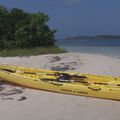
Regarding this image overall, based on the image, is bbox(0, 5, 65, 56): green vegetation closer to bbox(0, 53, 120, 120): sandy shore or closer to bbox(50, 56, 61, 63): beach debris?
bbox(50, 56, 61, 63): beach debris

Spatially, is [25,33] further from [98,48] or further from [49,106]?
[98,48]

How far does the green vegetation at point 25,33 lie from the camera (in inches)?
668

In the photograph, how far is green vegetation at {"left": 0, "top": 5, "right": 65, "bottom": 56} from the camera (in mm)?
16969

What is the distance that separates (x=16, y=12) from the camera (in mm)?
18453

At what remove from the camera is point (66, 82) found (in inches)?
373

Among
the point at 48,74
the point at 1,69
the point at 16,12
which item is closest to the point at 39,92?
the point at 48,74

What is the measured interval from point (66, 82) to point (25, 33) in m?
7.90

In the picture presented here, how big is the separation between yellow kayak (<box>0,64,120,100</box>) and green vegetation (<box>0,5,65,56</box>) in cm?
592

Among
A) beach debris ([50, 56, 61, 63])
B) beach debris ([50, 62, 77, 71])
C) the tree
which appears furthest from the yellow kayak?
the tree

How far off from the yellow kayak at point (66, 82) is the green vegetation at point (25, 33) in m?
5.92

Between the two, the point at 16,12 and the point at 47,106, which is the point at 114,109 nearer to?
the point at 47,106

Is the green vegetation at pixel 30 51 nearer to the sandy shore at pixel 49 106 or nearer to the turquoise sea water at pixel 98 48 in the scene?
the turquoise sea water at pixel 98 48

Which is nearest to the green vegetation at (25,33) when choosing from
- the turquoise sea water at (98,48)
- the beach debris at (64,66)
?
the beach debris at (64,66)

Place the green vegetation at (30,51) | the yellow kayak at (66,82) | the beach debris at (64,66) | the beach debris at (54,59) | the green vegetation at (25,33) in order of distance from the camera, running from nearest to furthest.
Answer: the yellow kayak at (66,82) → the beach debris at (64,66) → the beach debris at (54,59) → the green vegetation at (30,51) → the green vegetation at (25,33)
